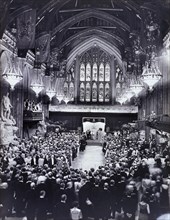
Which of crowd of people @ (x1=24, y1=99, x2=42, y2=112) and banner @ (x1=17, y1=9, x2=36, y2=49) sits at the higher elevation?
banner @ (x1=17, y1=9, x2=36, y2=49)

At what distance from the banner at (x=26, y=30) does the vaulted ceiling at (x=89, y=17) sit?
1.38ft

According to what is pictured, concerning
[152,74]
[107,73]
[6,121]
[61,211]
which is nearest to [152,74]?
[152,74]

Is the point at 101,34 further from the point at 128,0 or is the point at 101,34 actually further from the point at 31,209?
the point at 31,209

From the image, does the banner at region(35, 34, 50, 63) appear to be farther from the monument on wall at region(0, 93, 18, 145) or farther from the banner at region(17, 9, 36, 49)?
the monument on wall at region(0, 93, 18, 145)

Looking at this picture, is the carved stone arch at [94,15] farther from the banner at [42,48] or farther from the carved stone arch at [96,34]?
the banner at [42,48]

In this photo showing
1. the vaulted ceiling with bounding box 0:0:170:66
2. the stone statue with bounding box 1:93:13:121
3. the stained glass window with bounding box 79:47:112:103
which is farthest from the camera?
the stained glass window with bounding box 79:47:112:103

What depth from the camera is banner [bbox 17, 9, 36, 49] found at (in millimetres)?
16312

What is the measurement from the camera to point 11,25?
17.5m

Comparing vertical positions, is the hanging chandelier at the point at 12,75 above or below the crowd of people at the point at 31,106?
above

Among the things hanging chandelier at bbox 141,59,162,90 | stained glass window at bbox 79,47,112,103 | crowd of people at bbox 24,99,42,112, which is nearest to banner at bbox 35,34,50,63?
crowd of people at bbox 24,99,42,112

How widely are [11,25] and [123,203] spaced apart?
12020 millimetres

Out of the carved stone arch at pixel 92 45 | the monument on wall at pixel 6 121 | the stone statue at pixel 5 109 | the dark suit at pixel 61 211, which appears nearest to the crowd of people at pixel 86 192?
the dark suit at pixel 61 211

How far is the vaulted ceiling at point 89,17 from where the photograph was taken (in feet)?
48.5

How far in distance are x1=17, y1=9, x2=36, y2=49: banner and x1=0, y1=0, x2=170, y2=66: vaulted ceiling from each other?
1.38ft
